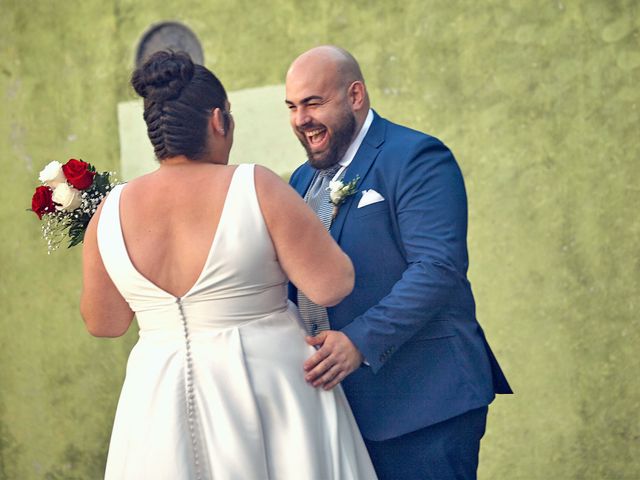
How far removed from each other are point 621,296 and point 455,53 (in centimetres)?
150

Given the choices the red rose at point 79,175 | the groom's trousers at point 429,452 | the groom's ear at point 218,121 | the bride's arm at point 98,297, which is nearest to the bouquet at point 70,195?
the red rose at point 79,175

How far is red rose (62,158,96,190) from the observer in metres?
3.42

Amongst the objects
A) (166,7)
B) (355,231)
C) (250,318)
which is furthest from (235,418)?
(166,7)

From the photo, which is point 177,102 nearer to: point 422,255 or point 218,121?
point 218,121

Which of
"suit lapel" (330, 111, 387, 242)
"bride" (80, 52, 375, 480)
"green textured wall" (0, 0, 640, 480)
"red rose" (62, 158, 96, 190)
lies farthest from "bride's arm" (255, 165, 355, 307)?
"green textured wall" (0, 0, 640, 480)

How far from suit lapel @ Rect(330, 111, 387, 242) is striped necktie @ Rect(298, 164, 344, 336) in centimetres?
4

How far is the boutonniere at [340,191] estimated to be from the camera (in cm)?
349

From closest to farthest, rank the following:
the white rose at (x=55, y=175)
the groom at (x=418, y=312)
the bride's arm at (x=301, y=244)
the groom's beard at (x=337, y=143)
Result: the bride's arm at (x=301, y=244) < the groom at (x=418, y=312) < the white rose at (x=55, y=175) < the groom's beard at (x=337, y=143)

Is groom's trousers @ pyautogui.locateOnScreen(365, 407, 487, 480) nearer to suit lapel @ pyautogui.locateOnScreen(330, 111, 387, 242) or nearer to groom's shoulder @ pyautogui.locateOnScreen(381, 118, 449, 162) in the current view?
suit lapel @ pyautogui.locateOnScreen(330, 111, 387, 242)

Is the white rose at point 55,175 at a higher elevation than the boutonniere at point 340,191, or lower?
higher

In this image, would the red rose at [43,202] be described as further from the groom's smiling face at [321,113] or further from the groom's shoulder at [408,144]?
the groom's shoulder at [408,144]

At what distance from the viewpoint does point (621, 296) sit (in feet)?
16.8

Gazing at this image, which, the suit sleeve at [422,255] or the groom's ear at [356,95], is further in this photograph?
the groom's ear at [356,95]

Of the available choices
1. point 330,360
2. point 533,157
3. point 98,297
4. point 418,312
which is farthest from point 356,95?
point 533,157
